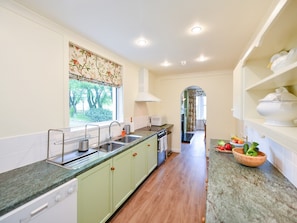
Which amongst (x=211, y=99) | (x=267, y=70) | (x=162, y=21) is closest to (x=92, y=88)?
(x=162, y=21)

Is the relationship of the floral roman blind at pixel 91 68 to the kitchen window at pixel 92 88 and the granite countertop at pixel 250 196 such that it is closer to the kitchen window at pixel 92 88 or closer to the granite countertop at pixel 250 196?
the kitchen window at pixel 92 88

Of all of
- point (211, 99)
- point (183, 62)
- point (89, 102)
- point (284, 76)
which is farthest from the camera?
point (211, 99)

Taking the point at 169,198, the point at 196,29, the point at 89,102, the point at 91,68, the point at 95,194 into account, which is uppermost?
the point at 196,29

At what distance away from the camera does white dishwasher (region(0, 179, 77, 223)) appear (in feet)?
3.00

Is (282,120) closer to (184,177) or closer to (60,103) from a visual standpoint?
(60,103)

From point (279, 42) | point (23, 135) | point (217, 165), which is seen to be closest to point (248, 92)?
point (279, 42)

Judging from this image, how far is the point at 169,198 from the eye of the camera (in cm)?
229

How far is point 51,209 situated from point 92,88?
1834 millimetres

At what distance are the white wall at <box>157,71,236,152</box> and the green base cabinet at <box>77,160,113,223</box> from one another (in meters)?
3.14

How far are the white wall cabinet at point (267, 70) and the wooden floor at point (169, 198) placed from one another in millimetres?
1577

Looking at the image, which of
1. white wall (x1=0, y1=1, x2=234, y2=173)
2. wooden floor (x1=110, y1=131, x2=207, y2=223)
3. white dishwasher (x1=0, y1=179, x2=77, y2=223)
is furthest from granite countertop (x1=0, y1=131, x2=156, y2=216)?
wooden floor (x1=110, y1=131, x2=207, y2=223)

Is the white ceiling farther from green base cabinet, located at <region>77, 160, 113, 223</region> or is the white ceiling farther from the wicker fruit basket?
green base cabinet, located at <region>77, 160, 113, 223</region>

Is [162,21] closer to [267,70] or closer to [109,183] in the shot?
[267,70]

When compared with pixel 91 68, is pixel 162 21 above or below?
above
